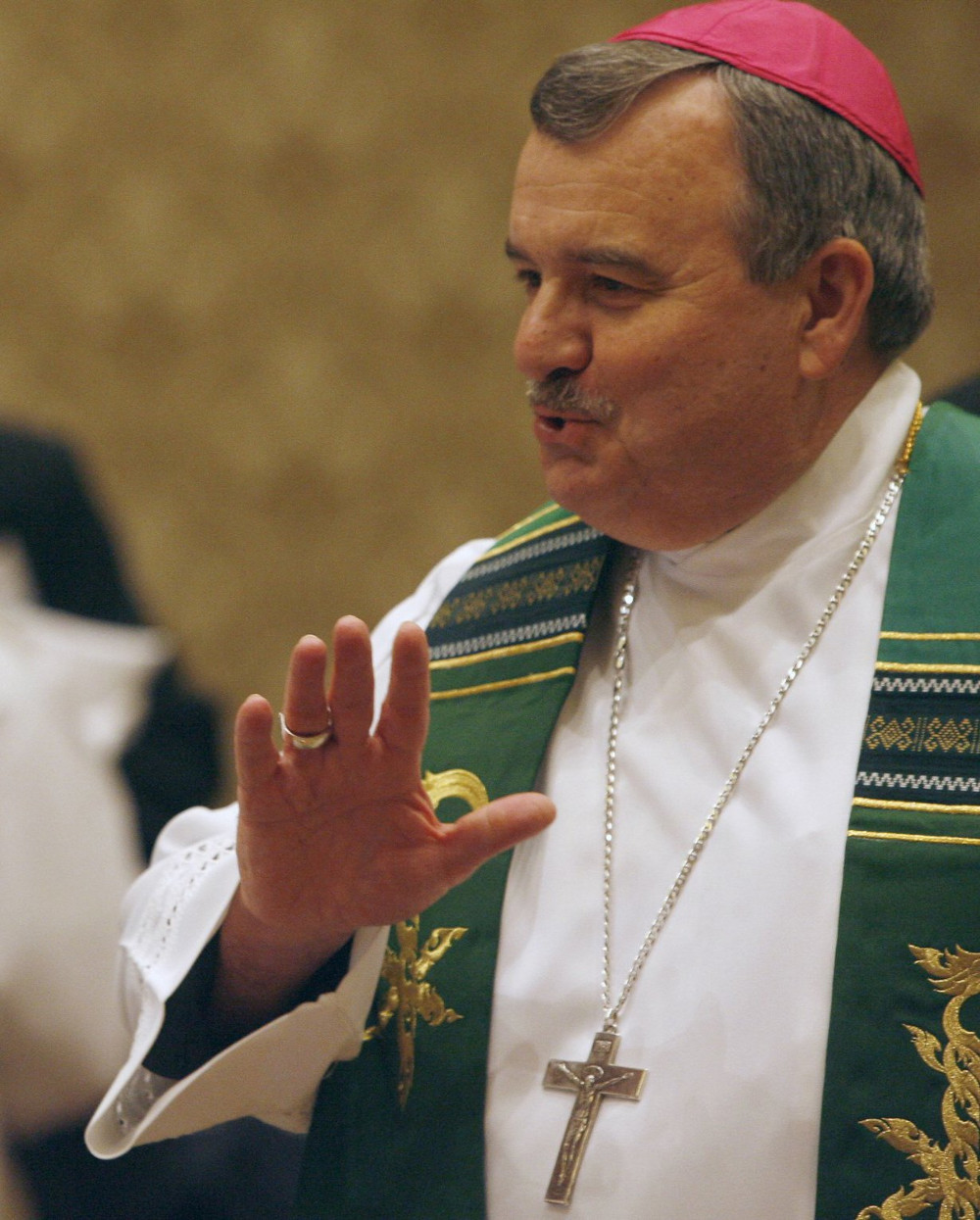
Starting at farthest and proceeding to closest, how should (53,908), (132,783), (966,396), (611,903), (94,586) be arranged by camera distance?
(94,586) → (132,783) → (53,908) → (966,396) → (611,903)

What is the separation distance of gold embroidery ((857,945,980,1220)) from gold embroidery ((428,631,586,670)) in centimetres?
71

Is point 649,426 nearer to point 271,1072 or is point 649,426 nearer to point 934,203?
point 271,1072

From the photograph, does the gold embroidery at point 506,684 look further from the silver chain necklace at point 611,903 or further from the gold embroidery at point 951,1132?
the gold embroidery at point 951,1132

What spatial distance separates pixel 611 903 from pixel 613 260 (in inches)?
31.1

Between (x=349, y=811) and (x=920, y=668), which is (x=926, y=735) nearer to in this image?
(x=920, y=668)

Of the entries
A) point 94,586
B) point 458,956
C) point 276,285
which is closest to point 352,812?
point 458,956

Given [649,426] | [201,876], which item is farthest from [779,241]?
[201,876]

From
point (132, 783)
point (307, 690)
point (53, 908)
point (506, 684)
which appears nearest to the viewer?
point (307, 690)

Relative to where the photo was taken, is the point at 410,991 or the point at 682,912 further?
the point at 410,991

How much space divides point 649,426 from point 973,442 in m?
0.46

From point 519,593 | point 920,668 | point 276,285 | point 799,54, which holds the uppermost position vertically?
point 276,285

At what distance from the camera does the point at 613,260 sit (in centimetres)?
211

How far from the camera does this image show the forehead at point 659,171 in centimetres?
211

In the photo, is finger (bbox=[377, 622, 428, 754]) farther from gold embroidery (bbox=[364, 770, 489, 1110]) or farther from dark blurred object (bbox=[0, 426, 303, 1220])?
dark blurred object (bbox=[0, 426, 303, 1220])
